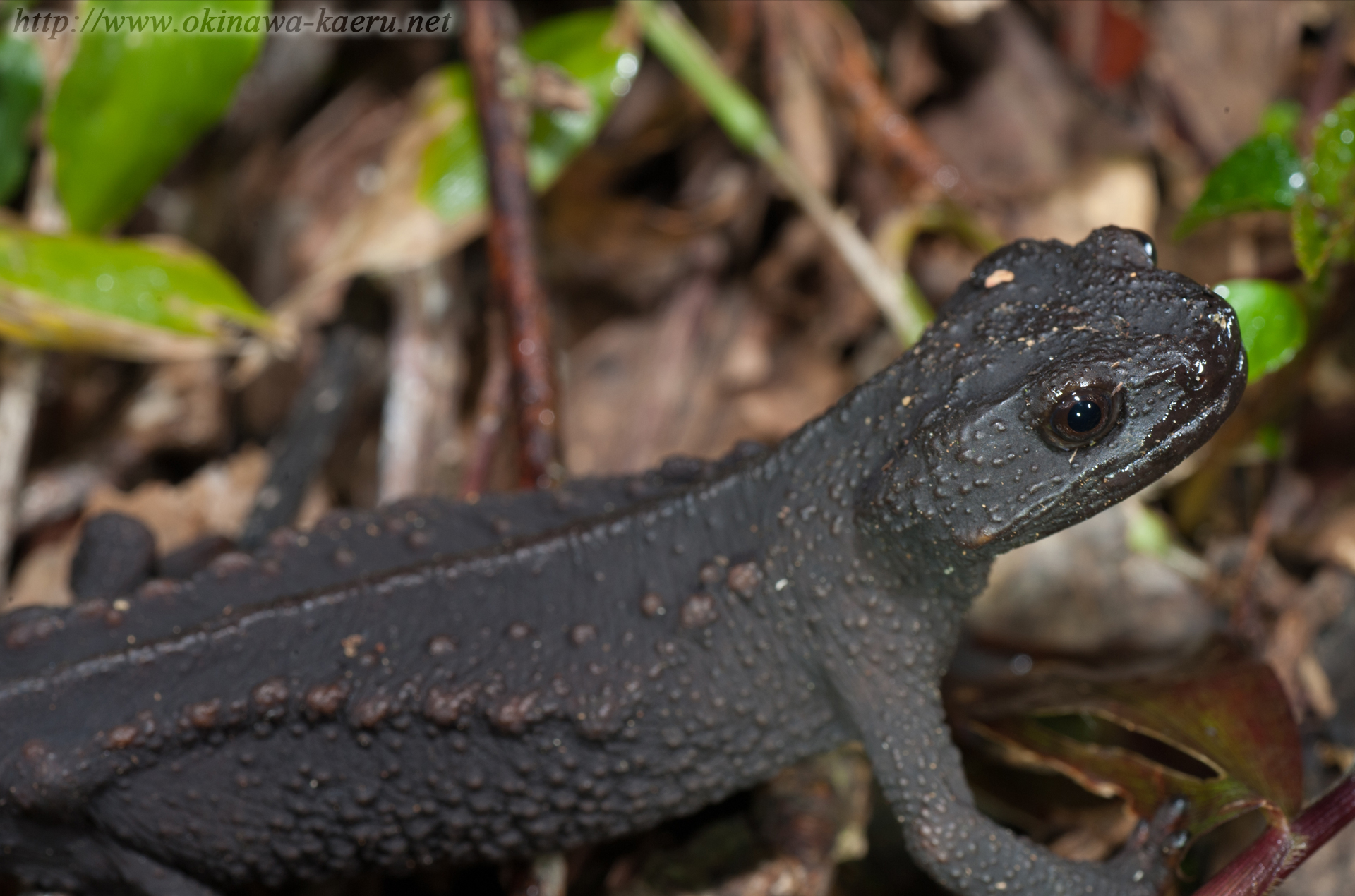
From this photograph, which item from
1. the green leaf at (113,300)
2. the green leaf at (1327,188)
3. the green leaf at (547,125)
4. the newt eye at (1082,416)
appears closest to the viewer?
the newt eye at (1082,416)

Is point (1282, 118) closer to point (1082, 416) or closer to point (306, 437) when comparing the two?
point (1082, 416)

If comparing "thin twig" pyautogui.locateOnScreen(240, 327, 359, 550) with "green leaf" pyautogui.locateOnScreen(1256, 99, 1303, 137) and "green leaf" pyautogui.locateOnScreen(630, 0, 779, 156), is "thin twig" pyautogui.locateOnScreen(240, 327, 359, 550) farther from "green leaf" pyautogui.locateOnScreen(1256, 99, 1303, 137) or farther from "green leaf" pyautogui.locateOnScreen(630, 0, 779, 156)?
"green leaf" pyautogui.locateOnScreen(1256, 99, 1303, 137)

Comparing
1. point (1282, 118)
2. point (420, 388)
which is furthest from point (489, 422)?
point (1282, 118)

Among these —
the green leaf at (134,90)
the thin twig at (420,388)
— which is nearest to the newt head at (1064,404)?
the thin twig at (420,388)

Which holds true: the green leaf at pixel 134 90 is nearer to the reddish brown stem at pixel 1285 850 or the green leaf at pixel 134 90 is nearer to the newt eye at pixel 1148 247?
the newt eye at pixel 1148 247

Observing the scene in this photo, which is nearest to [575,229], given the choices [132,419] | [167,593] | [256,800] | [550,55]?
[550,55]

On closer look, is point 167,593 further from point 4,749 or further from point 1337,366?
point 1337,366

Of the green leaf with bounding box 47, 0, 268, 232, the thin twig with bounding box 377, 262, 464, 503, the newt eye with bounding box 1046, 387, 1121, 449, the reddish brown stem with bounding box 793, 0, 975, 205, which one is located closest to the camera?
the newt eye with bounding box 1046, 387, 1121, 449

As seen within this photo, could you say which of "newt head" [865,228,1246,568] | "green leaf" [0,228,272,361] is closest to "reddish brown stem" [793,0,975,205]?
"newt head" [865,228,1246,568]
